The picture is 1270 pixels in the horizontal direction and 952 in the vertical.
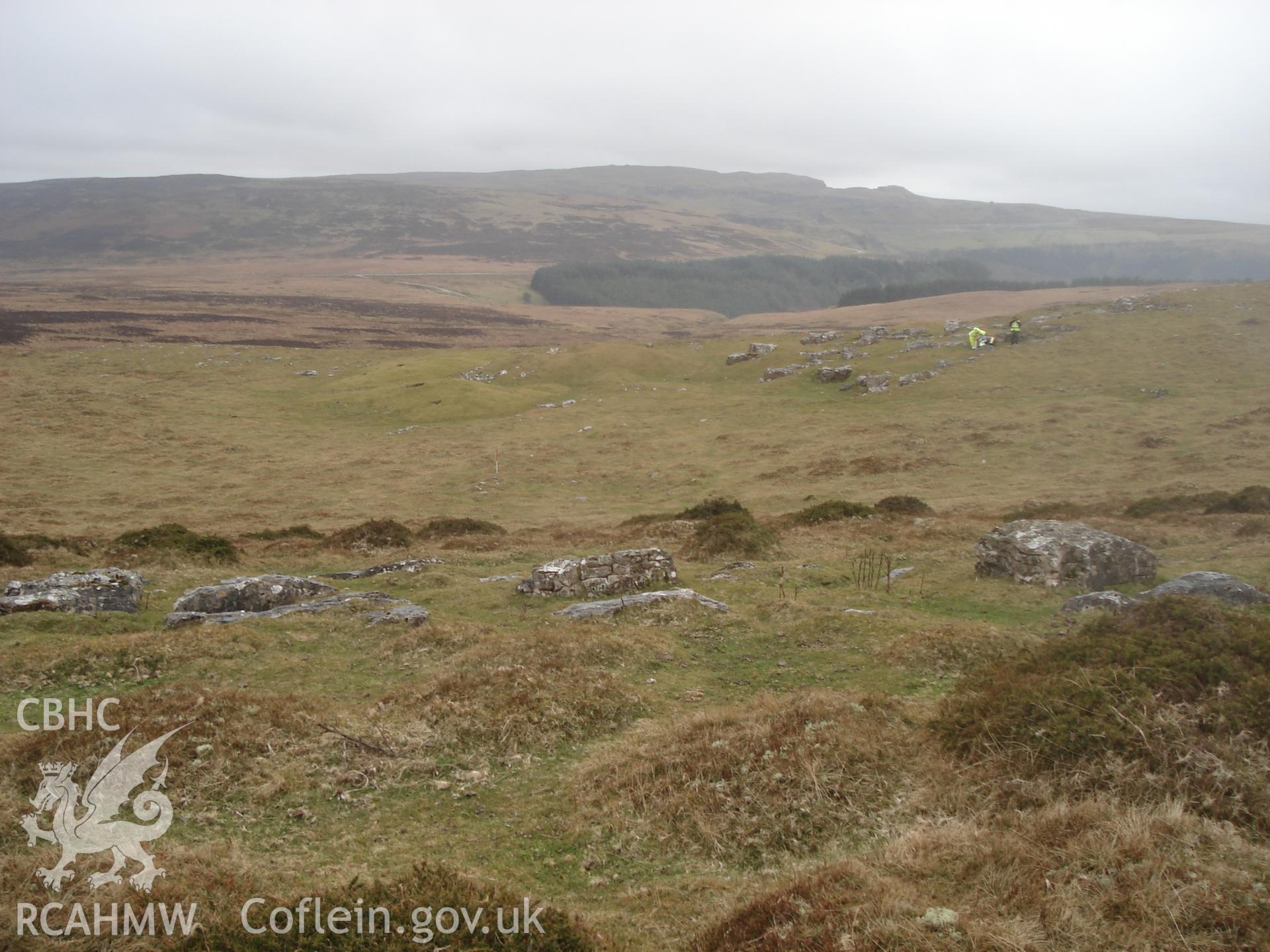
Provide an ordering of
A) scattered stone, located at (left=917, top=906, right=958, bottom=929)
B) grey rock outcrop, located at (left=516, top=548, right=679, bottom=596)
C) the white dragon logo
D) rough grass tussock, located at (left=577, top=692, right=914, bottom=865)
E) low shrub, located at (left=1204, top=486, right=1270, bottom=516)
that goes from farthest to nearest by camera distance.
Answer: low shrub, located at (left=1204, top=486, right=1270, bottom=516) < grey rock outcrop, located at (left=516, top=548, right=679, bottom=596) < rough grass tussock, located at (left=577, top=692, right=914, bottom=865) < the white dragon logo < scattered stone, located at (left=917, top=906, right=958, bottom=929)

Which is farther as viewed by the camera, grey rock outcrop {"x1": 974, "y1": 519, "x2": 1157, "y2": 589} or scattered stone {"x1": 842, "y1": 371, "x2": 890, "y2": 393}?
scattered stone {"x1": 842, "y1": 371, "x2": 890, "y2": 393}

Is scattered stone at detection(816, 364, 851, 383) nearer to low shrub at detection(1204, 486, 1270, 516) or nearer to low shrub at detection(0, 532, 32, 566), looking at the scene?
low shrub at detection(1204, 486, 1270, 516)

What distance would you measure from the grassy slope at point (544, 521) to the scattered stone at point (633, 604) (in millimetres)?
578

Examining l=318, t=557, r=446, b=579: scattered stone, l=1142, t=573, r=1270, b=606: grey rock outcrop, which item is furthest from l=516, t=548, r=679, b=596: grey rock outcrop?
l=1142, t=573, r=1270, b=606: grey rock outcrop

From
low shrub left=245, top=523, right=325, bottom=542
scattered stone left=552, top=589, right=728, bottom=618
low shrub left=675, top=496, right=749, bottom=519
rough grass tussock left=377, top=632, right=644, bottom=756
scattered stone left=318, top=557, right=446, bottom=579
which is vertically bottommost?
low shrub left=245, top=523, right=325, bottom=542

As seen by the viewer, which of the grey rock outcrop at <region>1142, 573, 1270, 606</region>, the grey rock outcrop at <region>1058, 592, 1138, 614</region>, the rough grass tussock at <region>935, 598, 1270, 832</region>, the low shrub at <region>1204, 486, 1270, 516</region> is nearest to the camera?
the rough grass tussock at <region>935, 598, 1270, 832</region>

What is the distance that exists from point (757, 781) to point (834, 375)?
56.3 metres

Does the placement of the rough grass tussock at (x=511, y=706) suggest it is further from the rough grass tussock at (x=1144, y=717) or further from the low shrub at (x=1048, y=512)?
the low shrub at (x=1048, y=512)

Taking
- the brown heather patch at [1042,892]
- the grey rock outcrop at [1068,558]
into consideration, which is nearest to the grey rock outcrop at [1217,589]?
the grey rock outcrop at [1068,558]

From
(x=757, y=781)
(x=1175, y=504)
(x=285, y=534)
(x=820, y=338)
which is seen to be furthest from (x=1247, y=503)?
(x=820, y=338)

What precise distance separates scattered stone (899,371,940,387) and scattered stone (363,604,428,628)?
48155 millimetres

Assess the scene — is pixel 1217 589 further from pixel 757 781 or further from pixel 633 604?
pixel 757 781

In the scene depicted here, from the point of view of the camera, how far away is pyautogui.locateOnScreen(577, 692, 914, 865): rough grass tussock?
7.48 m

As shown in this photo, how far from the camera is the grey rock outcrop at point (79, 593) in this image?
1609 centimetres
